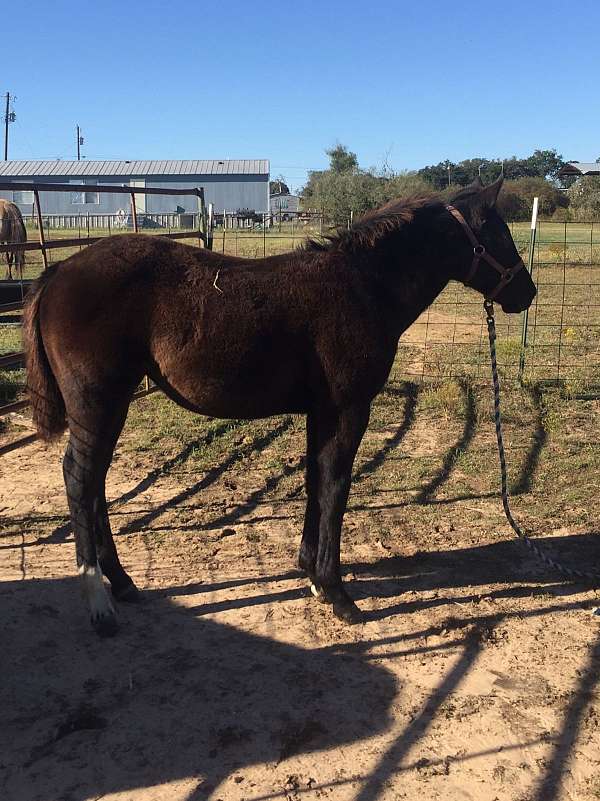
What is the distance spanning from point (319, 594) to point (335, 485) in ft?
2.29

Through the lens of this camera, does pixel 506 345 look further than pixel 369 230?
Yes

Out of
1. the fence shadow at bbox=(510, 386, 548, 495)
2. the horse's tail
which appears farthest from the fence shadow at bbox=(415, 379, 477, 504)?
the horse's tail

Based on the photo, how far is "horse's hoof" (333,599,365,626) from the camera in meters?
3.85

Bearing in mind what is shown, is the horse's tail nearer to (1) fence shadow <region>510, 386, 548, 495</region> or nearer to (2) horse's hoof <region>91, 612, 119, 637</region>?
(2) horse's hoof <region>91, 612, 119, 637</region>

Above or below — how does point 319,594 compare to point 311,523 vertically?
below

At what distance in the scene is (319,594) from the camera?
4.07 meters

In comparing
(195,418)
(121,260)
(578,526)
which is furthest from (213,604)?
(195,418)

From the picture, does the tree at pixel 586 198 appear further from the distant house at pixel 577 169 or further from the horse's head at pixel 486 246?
the horse's head at pixel 486 246

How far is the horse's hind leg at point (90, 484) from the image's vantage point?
3.65 m

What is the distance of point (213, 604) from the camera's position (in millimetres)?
3982

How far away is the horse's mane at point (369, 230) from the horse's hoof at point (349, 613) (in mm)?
2023

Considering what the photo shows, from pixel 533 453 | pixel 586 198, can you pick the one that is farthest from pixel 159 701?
pixel 586 198

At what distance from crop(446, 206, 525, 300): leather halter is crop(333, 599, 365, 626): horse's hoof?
2.06 meters

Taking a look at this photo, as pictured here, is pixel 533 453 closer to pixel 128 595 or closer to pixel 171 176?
pixel 128 595
